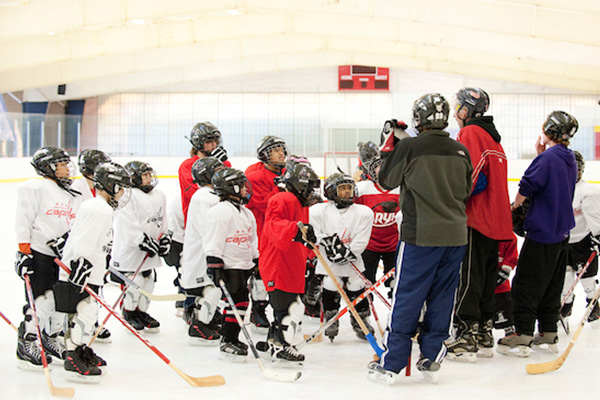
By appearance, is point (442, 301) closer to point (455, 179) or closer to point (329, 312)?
point (455, 179)

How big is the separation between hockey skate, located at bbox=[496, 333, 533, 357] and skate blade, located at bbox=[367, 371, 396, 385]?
0.95 metres

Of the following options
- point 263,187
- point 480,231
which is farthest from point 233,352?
point 480,231

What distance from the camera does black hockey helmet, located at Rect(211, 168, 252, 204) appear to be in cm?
386

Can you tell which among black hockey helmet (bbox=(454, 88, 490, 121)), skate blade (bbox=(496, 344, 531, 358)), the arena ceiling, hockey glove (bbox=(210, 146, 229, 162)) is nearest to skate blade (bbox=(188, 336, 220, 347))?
hockey glove (bbox=(210, 146, 229, 162))

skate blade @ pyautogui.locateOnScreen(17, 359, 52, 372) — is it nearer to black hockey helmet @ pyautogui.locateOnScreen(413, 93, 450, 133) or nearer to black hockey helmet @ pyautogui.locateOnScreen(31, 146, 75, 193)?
black hockey helmet @ pyautogui.locateOnScreen(31, 146, 75, 193)

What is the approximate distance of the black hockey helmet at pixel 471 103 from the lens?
151 inches

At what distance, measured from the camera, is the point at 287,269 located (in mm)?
3648

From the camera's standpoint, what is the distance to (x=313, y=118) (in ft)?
59.4

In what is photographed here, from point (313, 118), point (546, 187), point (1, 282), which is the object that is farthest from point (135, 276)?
point (313, 118)

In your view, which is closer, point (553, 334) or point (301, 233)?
point (301, 233)

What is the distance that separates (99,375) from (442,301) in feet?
5.70

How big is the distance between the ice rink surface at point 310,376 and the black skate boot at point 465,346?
54 mm

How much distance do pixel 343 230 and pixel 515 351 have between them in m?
1.24

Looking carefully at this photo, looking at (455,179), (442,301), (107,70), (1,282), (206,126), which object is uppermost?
(107,70)
